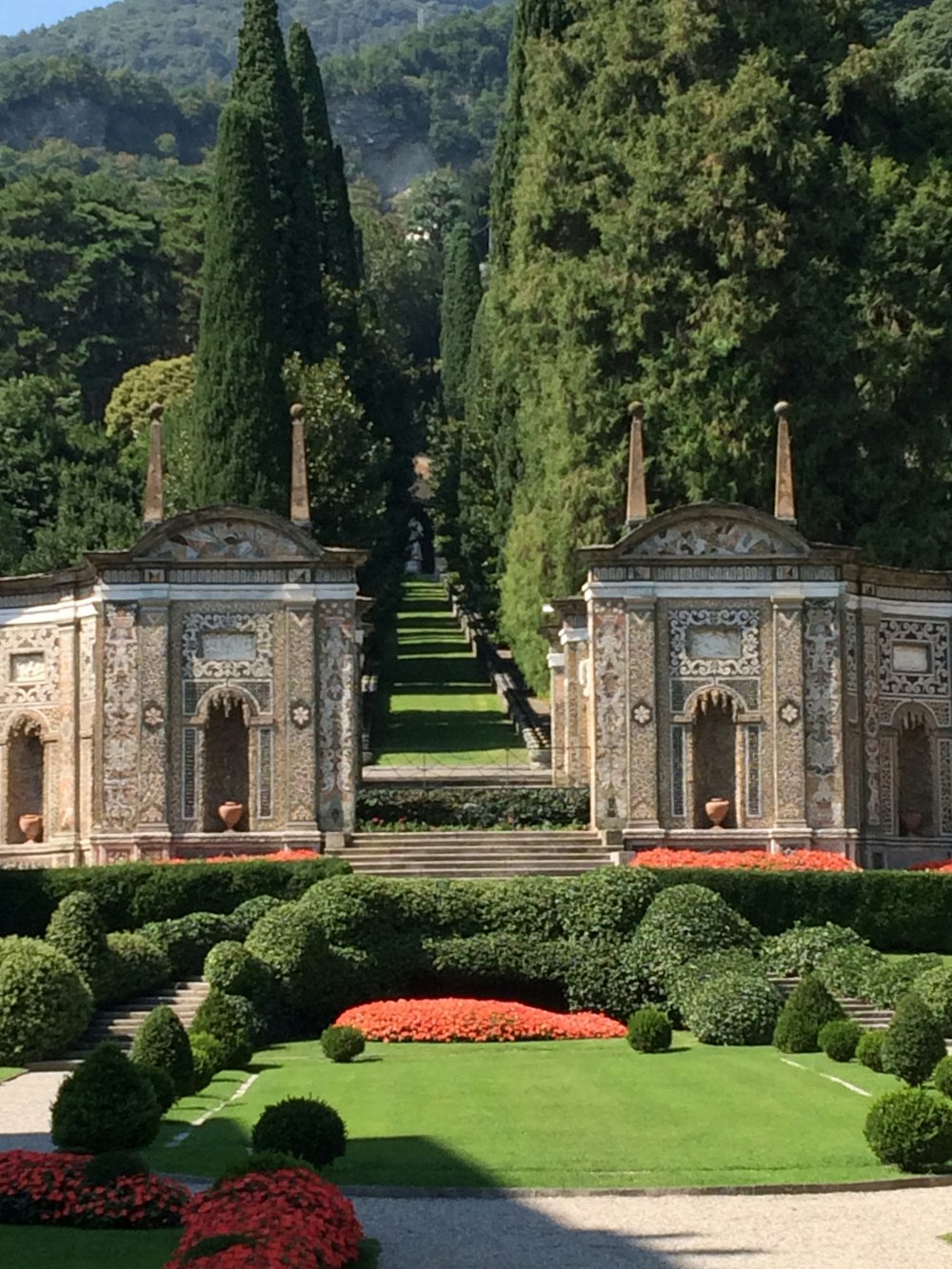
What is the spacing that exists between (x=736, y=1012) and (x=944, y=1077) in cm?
733

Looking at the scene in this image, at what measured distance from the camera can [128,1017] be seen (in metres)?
32.7

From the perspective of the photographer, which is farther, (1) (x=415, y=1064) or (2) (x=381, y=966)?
(2) (x=381, y=966)

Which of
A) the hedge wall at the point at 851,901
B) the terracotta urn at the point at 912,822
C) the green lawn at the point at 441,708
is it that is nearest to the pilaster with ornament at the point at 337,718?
the hedge wall at the point at 851,901

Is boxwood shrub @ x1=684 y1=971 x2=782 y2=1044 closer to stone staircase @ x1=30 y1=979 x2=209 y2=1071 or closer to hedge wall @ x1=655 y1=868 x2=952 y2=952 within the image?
hedge wall @ x1=655 y1=868 x2=952 y2=952

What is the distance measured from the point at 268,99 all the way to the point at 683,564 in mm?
30600

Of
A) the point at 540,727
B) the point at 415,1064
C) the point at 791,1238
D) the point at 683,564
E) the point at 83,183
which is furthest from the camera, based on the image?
the point at 83,183

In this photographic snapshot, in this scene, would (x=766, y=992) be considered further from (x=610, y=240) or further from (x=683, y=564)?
(x=610, y=240)

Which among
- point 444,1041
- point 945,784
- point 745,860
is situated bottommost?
point 444,1041

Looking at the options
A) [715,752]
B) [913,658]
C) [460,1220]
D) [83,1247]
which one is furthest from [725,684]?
[83,1247]

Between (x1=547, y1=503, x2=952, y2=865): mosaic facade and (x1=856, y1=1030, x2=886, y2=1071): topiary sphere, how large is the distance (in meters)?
12.7

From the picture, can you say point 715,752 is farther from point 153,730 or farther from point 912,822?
point 153,730

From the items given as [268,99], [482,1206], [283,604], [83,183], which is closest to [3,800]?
[283,604]

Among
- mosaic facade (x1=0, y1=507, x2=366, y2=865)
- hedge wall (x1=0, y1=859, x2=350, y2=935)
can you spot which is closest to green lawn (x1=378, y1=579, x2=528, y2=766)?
mosaic facade (x1=0, y1=507, x2=366, y2=865)

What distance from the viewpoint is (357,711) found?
42.5 meters
